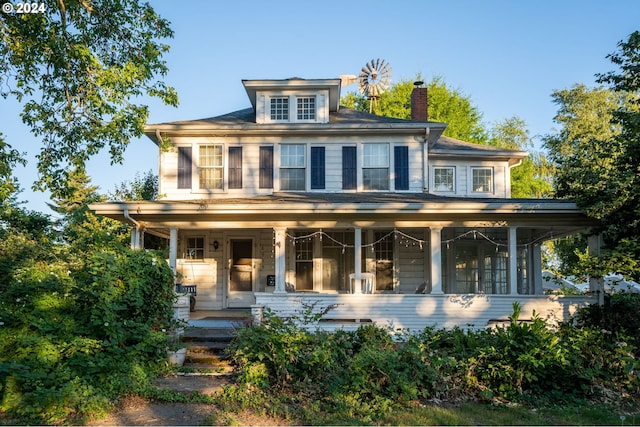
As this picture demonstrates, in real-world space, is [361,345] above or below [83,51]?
below

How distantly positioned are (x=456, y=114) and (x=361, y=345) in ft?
91.5

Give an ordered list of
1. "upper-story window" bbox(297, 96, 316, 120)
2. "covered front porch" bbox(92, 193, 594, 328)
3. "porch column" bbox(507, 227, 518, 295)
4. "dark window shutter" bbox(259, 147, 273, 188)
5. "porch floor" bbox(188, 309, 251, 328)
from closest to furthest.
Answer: "porch floor" bbox(188, 309, 251, 328)
"covered front porch" bbox(92, 193, 594, 328)
"porch column" bbox(507, 227, 518, 295)
"dark window shutter" bbox(259, 147, 273, 188)
"upper-story window" bbox(297, 96, 316, 120)

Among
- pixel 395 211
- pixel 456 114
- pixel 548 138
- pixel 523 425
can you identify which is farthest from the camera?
pixel 456 114

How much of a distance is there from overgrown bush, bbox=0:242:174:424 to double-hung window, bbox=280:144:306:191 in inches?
271

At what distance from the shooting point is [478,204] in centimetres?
1134

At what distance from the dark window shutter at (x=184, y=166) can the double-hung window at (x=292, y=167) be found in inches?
106

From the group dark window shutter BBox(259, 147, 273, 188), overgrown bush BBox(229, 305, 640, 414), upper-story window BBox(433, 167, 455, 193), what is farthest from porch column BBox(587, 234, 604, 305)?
dark window shutter BBox(259, 147, 273, 188)

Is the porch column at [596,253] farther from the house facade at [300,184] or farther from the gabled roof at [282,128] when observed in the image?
the gabled roof at [282,128]

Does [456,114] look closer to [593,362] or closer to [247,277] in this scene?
[247,277]

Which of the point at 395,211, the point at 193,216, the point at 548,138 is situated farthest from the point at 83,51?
the point at 548,138

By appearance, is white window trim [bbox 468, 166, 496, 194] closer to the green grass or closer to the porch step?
the porch step

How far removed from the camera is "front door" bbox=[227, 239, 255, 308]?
14.4 meters

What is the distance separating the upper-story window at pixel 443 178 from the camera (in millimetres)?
17031

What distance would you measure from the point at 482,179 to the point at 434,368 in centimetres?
1162
